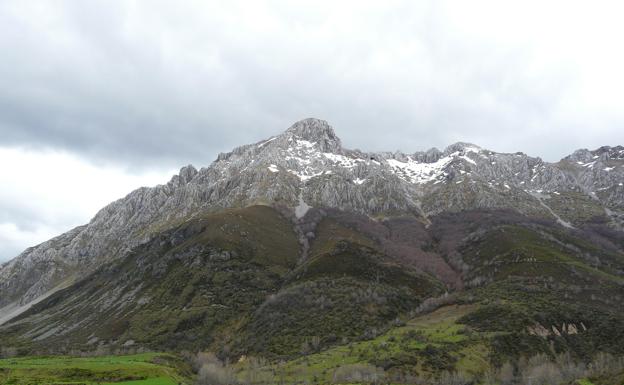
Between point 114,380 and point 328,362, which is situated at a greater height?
point 114,380

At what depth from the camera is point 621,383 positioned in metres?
94.0

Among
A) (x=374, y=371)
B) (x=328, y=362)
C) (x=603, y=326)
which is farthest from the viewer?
(x=603, y=326)

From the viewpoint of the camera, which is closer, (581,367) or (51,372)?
(51,372)

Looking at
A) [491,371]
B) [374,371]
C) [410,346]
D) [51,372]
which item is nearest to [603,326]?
[491,371]

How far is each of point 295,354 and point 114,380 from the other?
10069 cm

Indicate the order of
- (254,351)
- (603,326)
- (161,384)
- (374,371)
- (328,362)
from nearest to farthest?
(161,384) < (374,371) < (328,362) < (603,326) < (254,351)

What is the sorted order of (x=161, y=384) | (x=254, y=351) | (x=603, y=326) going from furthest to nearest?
(x=254, y=351), (x=603, y=326), (x=161, y=384)

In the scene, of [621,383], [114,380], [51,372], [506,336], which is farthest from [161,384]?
[506,336]

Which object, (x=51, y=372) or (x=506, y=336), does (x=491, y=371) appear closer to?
(x=506, y=336)

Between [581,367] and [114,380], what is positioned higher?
[114,380]

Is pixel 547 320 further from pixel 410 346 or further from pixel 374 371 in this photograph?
pixel 374 371

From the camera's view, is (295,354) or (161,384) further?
(295,354)

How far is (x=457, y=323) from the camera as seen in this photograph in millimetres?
188375

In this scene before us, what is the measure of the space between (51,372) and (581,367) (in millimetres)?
142897
